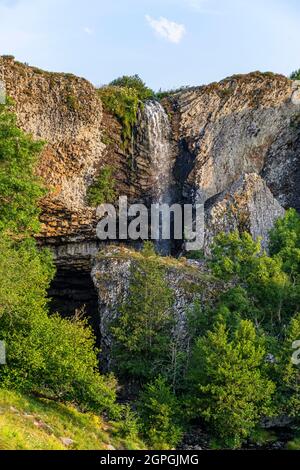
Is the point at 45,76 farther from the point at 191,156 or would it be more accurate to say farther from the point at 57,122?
the point at 191,156

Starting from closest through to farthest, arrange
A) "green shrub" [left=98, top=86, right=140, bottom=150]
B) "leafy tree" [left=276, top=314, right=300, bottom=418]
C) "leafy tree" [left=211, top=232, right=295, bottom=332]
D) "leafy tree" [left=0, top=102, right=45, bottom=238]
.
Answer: "leafy tree" [left=276, top=314, right=300, bottom=418]
"leafy tree" [left=211, top=232, right=295, bottom=332]
"leafy tree" [left=0, top=102, right=45, bottom=238]
"green shrub" [left=98, top=86, right=140, bottom=150]

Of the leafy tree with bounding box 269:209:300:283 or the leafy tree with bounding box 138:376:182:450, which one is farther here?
the leafy tree with bounding box 269:209:300:283

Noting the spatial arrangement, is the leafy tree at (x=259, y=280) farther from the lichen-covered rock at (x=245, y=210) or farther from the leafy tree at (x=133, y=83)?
the leafy tree at (x=133, y=83)

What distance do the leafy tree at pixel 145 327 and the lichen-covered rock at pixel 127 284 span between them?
0.78 meters

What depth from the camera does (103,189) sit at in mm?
48531

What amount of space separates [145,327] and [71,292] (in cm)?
1943

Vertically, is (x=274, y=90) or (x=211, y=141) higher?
(x=274, y=90)

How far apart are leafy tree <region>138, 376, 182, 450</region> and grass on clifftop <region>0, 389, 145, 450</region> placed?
3.21 ft

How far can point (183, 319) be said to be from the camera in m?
35.2

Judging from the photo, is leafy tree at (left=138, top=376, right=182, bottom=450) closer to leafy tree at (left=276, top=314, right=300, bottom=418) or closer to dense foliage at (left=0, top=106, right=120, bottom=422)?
dense foliage at (left=0, top=106, right=120, bottom=422)

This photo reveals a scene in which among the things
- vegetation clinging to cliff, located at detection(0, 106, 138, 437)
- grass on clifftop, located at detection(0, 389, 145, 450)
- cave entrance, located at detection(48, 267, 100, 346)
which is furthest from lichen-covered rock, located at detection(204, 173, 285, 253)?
grass on clifftop, located at detection(0, 389, 145, 450)

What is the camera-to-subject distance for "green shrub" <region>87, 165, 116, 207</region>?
48125 mm
